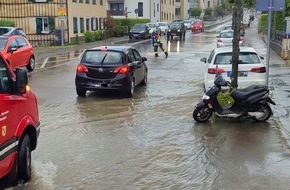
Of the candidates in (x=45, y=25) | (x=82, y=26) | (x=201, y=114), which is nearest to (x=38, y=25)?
(x=45, y=25)

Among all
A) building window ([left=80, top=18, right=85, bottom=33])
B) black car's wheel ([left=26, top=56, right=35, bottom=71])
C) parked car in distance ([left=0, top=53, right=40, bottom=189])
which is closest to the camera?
parked car in distance ([left=0, top=53, right=40, bottom=189])

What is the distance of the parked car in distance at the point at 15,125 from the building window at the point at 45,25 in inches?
1354

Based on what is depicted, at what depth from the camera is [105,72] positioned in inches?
524

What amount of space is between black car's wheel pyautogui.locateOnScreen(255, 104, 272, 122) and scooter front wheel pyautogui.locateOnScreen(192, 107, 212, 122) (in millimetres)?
1057

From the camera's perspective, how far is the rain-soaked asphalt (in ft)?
21.9

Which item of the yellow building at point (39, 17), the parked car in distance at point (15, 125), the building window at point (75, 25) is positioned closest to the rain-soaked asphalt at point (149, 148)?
the parked car in distance at point (15, 125)

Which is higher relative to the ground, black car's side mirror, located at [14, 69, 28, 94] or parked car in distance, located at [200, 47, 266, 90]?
black car's side mirror, located at [14, 69, 28, 94]

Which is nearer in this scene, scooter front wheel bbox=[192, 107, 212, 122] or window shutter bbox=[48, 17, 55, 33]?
scooter front wheel bbox=[192, 107, 212, 122]

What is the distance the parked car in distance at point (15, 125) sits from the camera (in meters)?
5.72

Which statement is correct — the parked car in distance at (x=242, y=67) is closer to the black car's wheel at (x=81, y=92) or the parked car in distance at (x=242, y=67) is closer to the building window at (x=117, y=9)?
the black car's wheel at (x=81, y=92)

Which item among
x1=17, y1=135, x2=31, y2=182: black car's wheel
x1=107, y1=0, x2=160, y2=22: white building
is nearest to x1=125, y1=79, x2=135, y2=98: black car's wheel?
x1=17, y1=135, x2=31, y2=182: black car's wheel

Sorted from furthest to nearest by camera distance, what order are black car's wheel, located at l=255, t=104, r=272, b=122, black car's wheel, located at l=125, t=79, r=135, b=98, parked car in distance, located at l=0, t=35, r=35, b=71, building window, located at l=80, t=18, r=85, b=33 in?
building window, located at l=80, t=18, r=85, b=33
parked car in distance, located at l=0, t=35, r=35, b=71
black car's wheel, located at l=125, t=79, r=135, b=98
black car's wheel, located at l=255, t=104, r=272, b=122

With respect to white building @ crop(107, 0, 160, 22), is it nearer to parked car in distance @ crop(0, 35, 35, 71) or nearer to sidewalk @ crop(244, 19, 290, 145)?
sidewalk @ crop(244, 19, 290, 145)

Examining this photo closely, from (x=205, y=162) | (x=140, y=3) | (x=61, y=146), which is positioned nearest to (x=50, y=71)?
(x=61, y=146)
